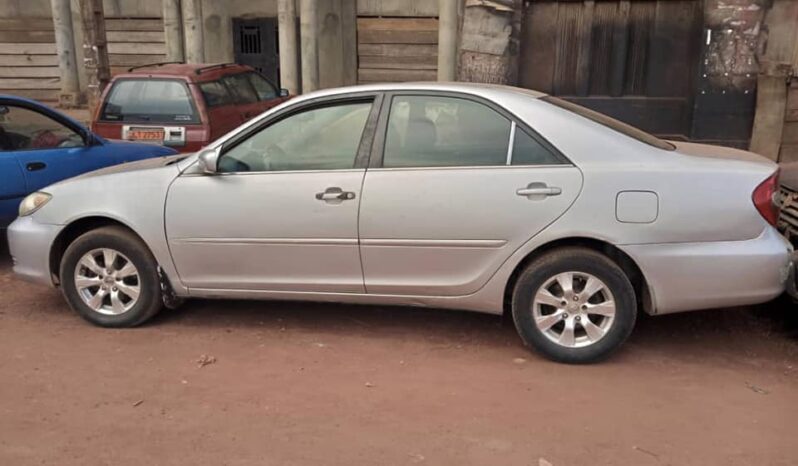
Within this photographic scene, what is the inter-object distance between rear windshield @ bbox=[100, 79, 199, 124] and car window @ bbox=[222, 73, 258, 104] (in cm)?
88

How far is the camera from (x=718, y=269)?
4.14m

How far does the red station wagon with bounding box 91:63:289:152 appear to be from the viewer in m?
8.23

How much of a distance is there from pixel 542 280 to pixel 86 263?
3.04 m

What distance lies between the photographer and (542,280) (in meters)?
4.29

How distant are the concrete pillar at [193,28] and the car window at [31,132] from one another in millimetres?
6784

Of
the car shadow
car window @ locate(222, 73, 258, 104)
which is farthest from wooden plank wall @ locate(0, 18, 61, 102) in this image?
the car shadow

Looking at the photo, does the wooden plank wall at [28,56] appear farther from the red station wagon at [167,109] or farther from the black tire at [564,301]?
the black tire at [564,301]

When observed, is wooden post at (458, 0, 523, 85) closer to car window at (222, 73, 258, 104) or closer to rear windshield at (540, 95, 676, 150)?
car window at (222, 73, 258, 104)

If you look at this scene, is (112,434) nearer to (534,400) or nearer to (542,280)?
(534,400)

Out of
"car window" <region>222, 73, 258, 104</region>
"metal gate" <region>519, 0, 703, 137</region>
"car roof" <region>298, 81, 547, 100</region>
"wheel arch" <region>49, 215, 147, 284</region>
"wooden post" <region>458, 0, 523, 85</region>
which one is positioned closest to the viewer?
"car roof" <region>298, 81, 547, 100</region>

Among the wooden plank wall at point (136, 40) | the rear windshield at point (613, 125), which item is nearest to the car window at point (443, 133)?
the rear windshield at point (613, 125)

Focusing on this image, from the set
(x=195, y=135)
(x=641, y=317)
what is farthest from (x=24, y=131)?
(x=641, y=317)

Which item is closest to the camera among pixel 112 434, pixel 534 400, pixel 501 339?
pixel 112 434

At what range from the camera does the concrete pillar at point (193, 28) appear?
1319 cm
